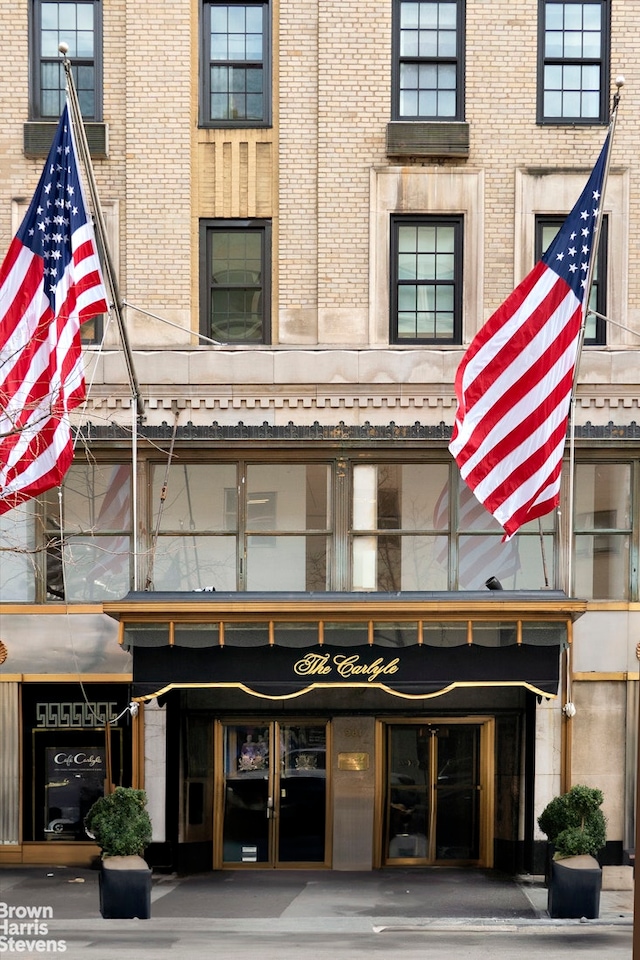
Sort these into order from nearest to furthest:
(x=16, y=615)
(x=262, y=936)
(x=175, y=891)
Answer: (x=262, y=936), (x=175, y=891), (x=16, y=615)

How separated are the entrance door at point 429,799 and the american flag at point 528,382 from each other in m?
5.43

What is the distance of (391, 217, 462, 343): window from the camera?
64.2 ft

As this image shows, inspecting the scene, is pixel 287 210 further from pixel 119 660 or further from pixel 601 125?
pixel 119 660

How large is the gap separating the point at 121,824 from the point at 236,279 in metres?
8.40

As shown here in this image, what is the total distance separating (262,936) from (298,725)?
177 inches

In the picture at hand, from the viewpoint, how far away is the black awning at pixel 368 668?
17.5 m

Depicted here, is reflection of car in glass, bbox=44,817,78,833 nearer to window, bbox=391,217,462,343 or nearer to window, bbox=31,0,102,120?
window, bbox=391,217,462,343

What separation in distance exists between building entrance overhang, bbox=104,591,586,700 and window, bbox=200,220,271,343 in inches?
179

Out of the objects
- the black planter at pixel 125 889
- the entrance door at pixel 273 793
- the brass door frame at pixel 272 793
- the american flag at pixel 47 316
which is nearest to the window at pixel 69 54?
the american flag at pixel 47 316

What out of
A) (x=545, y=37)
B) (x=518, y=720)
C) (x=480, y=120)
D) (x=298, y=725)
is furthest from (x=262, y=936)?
(x=545, y=37)

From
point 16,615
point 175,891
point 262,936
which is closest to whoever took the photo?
point 262,936

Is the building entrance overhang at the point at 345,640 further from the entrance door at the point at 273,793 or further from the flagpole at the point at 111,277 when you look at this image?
the entrance door at the point at 273,793

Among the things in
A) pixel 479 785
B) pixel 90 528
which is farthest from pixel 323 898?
pixel 90 528

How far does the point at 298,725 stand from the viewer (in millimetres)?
19797
